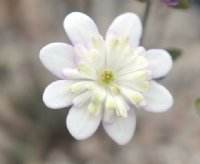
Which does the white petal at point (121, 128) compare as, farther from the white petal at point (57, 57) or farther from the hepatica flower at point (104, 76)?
the white petal at point (57, 57)

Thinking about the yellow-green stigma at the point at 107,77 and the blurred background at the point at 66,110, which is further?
the blurred background at the point at 66,110

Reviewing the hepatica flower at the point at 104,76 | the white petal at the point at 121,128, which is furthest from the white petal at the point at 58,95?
the white petal at the point at 121,128

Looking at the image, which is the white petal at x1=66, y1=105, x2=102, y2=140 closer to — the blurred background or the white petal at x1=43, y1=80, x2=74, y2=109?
the white petal at x1=43, y1=80, x2=74, y2=109

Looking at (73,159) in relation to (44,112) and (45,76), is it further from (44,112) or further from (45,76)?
(45,76)

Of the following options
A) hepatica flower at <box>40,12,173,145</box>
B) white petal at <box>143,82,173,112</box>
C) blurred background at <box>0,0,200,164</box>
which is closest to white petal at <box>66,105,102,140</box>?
→ hepatica flower at <box>40,12,173,145</box>

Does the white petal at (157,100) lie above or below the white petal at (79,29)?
below

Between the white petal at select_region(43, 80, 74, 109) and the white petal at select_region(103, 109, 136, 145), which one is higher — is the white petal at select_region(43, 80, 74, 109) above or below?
above

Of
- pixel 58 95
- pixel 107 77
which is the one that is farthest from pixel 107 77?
pixel 58 95
